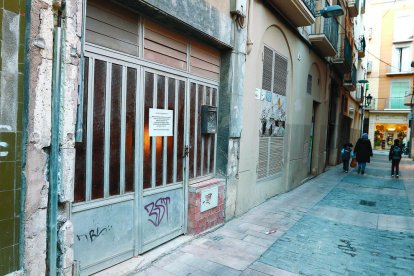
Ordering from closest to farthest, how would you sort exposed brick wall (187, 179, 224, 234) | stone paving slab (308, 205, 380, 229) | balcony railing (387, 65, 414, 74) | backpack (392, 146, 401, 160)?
exposed brick wall (187, 179, 224, 234)
stone paving slab (308, 205, 380, 229)
backpack (392, 146, 401, 160)
balcony railing (387, 65, 414, 74)

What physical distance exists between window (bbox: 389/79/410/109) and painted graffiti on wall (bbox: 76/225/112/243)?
33950 mm

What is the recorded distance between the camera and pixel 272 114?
738 centimetres

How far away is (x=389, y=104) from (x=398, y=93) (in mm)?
1319

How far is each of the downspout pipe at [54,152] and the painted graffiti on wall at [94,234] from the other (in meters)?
0.44

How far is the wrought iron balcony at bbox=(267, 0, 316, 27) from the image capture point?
6.92 m

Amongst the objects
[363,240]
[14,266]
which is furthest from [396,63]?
[14,266]

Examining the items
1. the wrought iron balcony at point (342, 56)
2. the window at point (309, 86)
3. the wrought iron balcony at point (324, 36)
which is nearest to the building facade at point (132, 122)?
the wrought iron balcony at point (324, 36)

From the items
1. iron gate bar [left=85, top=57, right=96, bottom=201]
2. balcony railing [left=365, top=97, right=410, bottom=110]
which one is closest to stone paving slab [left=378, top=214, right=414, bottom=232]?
iron gate bar [left=85, top=57, right=96, bottom=201]

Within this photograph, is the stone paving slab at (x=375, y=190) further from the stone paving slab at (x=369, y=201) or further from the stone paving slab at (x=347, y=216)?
the stone paving slab at (x=347, y=216)

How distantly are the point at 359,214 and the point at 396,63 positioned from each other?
29824mm

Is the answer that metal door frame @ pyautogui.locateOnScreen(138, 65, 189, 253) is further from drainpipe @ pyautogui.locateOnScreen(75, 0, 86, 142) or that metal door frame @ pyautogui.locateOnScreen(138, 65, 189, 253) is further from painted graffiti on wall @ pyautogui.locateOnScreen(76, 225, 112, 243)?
drainpipe @ pyautogui.locateOnScreen(75, 0, 86, 142)

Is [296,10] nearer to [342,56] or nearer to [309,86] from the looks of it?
[309,86]

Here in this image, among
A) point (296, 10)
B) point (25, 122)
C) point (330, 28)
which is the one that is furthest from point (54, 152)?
point (330, 28)

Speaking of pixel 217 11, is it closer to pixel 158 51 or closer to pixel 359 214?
pixel 158 51
